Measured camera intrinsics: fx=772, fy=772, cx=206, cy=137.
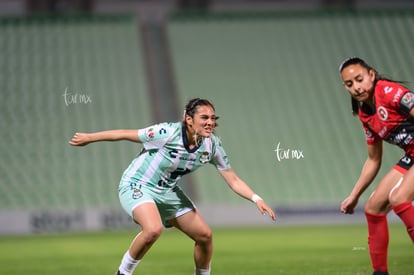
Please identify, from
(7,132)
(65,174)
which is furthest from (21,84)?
(65,174)

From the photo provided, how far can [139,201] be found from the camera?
656 centimetres

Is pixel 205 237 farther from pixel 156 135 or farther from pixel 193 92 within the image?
pixel 193 92

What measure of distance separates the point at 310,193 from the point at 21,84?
7.31m

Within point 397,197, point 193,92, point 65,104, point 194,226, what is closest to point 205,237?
point 194,226

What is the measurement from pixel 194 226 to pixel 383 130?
1.80 meters

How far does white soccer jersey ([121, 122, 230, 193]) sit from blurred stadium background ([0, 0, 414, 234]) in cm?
701

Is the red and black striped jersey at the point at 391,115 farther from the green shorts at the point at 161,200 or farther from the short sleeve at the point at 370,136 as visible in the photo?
the green shorts at the point at 161,200

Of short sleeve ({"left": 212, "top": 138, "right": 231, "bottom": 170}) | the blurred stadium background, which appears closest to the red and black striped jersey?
short sleeve ({"left": 212, "top": 138, "right": 231, "bottom": 170})

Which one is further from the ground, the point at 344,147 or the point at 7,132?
the point at 7,132

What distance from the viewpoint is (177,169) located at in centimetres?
683

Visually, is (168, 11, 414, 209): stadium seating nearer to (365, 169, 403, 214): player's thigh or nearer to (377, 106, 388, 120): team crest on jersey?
(365, 169, 403, 214): player's thigh

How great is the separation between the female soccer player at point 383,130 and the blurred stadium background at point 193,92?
24.3 ft

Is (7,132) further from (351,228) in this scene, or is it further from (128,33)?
(351,228)

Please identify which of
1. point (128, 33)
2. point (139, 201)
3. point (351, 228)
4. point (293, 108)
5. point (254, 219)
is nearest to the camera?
point (139, 201)
